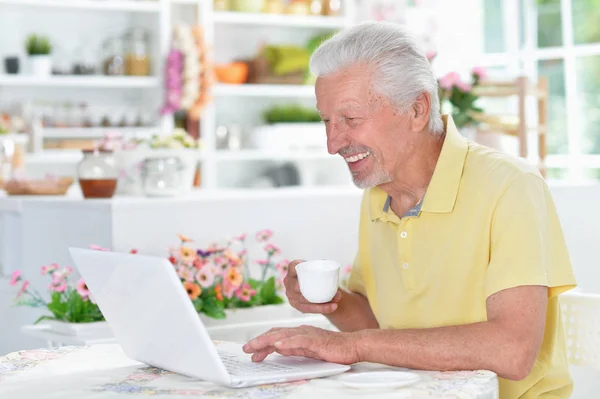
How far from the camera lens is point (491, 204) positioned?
5.54 ft

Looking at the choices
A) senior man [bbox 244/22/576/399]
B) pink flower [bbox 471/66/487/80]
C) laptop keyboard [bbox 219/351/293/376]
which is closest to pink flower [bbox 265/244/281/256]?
senior man [bbox 244/22/576/399]

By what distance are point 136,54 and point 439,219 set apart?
15.5 feet

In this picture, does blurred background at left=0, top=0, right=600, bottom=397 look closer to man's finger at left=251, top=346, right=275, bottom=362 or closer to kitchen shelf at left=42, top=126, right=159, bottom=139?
kitchen shelf at left=42, top=126, right=159, bottom=139

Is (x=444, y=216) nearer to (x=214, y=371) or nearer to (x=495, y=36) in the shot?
(x=214, y=371)

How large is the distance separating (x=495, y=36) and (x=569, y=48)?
0.65m

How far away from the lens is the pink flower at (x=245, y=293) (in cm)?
290

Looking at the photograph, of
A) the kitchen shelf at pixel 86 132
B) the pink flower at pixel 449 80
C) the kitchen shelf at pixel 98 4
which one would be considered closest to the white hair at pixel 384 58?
the pink flower at pixel 449 80

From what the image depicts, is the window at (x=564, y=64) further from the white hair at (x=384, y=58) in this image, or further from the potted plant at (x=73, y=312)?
the white hair at (x=384, y=58)

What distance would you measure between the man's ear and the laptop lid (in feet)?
2.10

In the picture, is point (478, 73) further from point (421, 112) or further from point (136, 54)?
point (421, 112)

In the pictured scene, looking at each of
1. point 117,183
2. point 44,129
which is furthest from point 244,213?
point 44,129

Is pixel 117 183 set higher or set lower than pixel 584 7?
lower

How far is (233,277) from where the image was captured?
287 cm

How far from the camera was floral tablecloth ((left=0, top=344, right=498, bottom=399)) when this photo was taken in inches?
53.2
